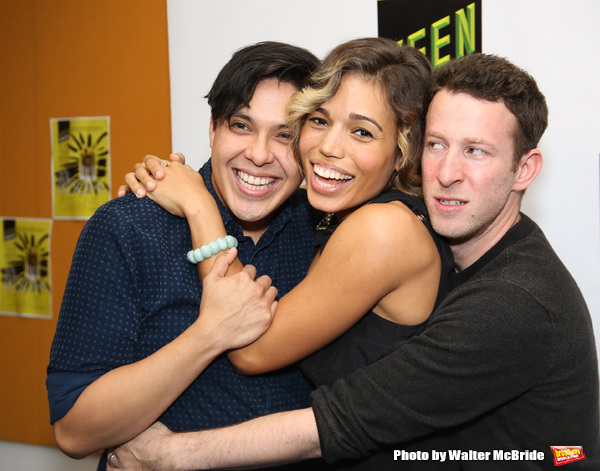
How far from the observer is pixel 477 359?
134 cm

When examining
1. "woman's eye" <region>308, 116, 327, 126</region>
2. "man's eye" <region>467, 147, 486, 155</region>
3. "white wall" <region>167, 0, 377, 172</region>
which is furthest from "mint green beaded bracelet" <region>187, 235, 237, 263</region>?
"white wall" <region>167, 0, 377, 172</region>

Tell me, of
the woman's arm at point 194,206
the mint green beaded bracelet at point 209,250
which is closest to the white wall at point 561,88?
the woman's arm at point 194,206

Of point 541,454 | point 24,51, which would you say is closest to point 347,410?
point 541,454

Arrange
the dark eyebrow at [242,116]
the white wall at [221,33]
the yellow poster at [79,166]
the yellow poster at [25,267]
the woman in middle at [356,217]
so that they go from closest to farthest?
1. the woman in middle at [356,217]
2. the dark eyebrow at [242,116]
3. the white wall at [221,33]
4. the yellow poster at [79,166]
5. the yellow poster at [25,267]

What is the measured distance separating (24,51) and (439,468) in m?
2.91

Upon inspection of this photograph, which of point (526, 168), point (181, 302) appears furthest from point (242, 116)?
point (526, 168)

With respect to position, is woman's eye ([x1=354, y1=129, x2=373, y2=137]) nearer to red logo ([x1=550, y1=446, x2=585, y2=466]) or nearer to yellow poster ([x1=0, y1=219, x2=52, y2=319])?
red logo ([x1=550, y1=446, x2=585, y2=466])

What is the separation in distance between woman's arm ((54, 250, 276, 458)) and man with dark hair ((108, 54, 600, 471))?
0.37 ft

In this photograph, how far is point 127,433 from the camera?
4.90ft

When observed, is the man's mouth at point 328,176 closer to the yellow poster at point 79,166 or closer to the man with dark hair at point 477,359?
the man with dark hair at point 477,359

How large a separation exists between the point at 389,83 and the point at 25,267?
96.9 inches

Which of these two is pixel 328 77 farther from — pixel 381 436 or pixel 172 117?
pixel 172 117

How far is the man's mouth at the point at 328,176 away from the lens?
1.63m

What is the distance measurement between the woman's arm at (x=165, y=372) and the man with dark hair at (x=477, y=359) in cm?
11
